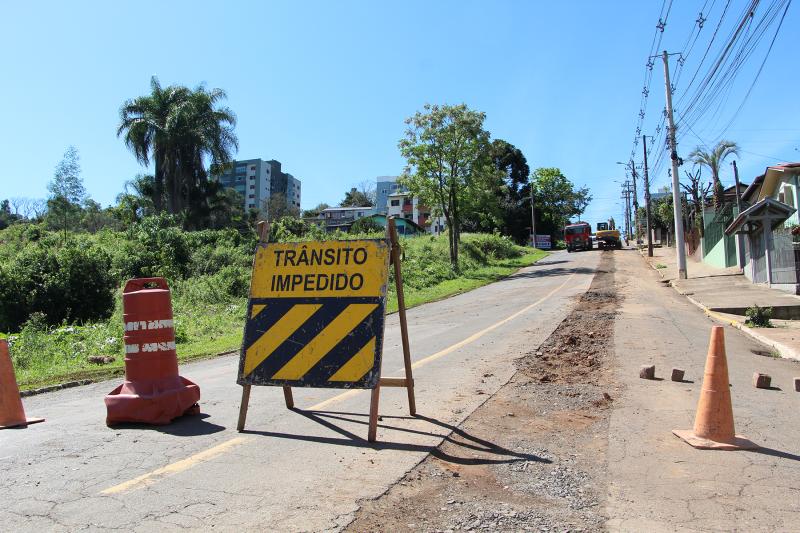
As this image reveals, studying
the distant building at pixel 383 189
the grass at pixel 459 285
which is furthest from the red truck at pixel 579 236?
the distant building at pixel 383 189

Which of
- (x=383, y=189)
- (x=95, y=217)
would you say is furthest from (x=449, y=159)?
(x=383, y=189)

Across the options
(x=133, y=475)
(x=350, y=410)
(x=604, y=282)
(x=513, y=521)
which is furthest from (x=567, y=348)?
(x=604, y=282)

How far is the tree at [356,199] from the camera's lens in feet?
507

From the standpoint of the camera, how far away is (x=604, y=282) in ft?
92.2

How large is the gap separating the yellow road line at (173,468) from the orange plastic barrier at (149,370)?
3.35ft

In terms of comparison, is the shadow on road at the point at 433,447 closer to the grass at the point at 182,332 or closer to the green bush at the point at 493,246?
the grass at the point at 182,332

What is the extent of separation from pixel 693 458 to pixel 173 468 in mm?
4260

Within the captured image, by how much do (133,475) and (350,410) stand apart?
8.53 feet

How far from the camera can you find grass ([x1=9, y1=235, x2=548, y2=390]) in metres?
11.5

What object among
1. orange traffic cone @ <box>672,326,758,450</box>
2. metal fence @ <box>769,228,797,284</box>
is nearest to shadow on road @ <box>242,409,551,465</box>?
orange traffic cone @ <box>672,326,758,450</box>

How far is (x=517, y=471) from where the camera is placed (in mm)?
4633

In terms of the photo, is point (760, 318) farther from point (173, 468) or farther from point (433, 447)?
point (173, 468)

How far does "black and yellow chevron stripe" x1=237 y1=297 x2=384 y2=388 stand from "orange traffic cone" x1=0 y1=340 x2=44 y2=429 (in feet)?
8.24

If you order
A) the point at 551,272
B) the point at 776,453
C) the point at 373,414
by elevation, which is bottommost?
the point at 776,453
